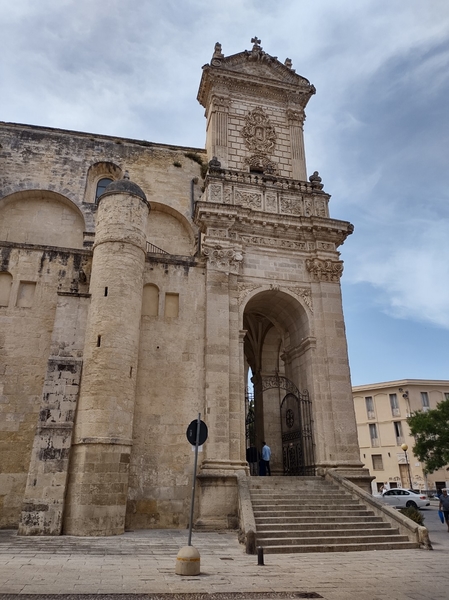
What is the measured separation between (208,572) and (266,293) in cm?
1202

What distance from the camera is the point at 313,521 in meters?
12.3

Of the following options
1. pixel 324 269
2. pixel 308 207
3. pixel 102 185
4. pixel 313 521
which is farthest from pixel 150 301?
pixel 313 521

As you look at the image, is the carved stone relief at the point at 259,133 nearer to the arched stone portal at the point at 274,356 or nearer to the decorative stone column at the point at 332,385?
Result: the decorative stone column at the point at 332,385

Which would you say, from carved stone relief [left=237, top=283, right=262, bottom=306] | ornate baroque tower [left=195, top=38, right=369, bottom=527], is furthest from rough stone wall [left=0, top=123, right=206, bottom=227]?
carved stone relief [left=237, top=283, right=262, bottom=306]

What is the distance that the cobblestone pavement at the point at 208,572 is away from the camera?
6.64 meters

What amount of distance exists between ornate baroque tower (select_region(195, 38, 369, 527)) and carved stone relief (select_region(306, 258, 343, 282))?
2.3 inches

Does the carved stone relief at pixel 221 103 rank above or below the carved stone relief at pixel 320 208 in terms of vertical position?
above

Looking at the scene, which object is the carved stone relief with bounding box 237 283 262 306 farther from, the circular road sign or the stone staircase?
the circular road sign

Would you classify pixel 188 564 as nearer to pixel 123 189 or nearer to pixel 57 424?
pixel 57 424

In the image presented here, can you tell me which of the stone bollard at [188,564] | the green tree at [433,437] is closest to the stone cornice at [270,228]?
the stone bollard at [188,564]

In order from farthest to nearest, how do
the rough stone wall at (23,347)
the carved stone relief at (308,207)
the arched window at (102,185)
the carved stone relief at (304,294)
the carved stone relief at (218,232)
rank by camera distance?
the arched window at (102,185)
the carved stone relief at (308,207)
the carved stone relief at (304,294)
the carved stone relief at (218,232)
the rough stone wall at (23,347)

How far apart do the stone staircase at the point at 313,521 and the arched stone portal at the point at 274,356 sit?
8.88 feet

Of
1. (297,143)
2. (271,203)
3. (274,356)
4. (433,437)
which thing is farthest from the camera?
(433,437)

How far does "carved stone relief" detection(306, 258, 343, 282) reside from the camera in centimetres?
1891
